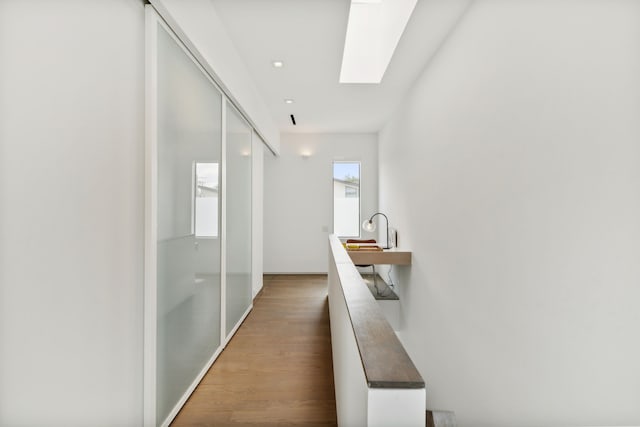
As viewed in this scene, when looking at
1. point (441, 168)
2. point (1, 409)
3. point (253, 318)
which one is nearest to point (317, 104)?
point (441, 168)

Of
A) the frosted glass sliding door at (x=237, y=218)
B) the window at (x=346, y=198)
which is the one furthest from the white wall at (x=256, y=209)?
the window at (x=346, y=198)

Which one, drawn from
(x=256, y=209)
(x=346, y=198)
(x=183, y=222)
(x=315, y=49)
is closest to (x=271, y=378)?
(x=183, y=222)

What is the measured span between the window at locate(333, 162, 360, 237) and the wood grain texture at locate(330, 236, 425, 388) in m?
4.64

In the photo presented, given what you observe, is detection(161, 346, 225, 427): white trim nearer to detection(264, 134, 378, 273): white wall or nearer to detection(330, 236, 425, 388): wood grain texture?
detection(330, 236, 425, 388): wood grain texture

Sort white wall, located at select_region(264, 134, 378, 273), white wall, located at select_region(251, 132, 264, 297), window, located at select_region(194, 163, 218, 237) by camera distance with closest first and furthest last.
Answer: window, located at select_region(194, 163, 218, 237)
white wall, located at select_region(251, 132, 264, 297)
white wall, located at select_region(264, 134, 378, 273)

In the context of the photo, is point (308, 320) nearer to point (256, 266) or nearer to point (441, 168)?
point (256, 266)

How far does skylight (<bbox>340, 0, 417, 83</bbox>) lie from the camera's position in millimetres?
2562

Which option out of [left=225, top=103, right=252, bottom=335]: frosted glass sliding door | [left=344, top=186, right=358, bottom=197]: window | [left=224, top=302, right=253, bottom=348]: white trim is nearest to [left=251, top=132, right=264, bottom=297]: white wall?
[left=225, top=103, right=252, bottom=335]: frosted glass sliding door

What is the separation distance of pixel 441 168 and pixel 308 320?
2198 mm

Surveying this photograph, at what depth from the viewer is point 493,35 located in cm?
184

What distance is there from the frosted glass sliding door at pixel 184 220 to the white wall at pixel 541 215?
1.93 metres

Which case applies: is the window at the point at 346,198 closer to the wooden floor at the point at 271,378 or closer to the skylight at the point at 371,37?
the wooden floor at the point at 271,378

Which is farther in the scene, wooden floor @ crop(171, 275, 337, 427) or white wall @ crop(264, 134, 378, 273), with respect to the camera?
white wall @ crop(264, 134, 378, 273)

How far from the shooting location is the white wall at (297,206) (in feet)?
19.5
